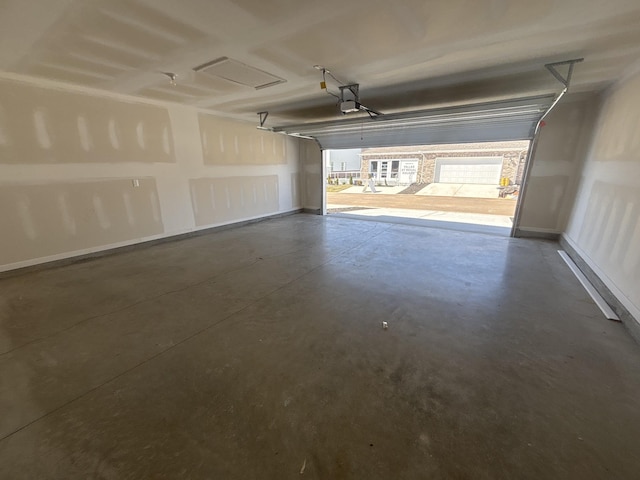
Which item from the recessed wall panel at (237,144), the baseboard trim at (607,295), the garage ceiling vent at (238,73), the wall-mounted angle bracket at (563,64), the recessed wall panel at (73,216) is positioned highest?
the garage ceiling vent at (238,73)

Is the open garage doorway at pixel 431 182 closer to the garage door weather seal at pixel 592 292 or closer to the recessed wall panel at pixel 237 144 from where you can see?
the recessed wall panel at pixel 237 144

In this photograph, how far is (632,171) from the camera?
2799 millimetres

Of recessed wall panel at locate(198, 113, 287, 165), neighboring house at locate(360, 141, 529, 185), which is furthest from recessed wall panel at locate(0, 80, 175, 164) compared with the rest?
neighboring house at locate(360, 141, 529, 185)

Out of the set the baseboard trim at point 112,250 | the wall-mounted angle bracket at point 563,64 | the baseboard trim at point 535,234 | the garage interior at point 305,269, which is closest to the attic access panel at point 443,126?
the garage interior at point 305,269

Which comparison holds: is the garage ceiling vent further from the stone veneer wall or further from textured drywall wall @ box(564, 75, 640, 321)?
the stone veneer wall

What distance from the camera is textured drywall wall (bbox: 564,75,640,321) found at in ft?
8.56

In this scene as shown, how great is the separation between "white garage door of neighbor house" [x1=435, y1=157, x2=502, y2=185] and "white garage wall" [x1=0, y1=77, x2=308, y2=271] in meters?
13.2

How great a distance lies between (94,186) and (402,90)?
495 centimetres

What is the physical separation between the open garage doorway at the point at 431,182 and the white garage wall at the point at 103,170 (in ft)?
12.9

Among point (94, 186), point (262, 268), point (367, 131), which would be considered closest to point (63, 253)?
point (94, 186)

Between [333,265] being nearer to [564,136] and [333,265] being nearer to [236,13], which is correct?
[236,13]

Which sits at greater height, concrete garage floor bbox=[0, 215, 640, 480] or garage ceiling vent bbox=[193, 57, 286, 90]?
garage ceiling vent bbox=[193, 57, 286, 90]

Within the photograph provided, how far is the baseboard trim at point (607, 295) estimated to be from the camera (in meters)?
2.30

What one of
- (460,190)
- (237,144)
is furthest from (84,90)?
(460,190)
